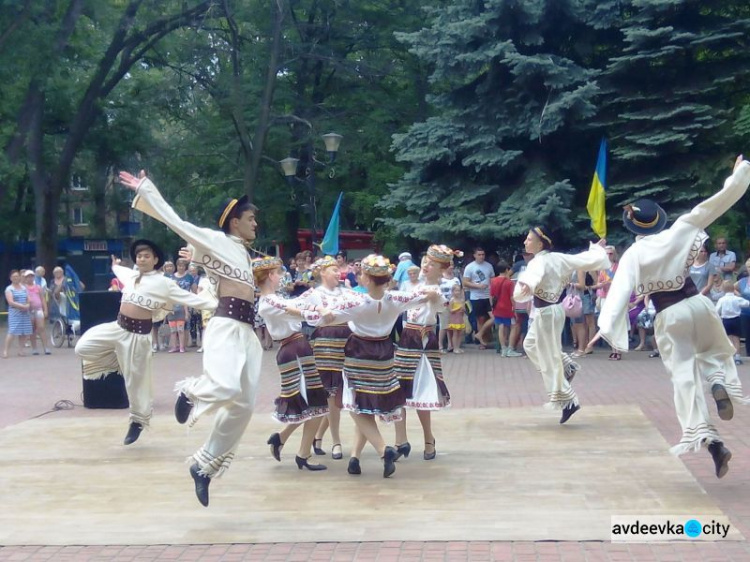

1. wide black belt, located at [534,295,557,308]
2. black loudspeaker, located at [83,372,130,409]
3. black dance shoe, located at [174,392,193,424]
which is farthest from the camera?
black loudspeaker, located at [83,372,130,409]

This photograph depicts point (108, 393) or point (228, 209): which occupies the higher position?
point (228, 209)

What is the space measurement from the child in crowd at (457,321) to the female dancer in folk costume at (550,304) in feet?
25.3

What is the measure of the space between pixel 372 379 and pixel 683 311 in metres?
2.43

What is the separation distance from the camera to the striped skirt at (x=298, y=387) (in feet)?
26.8

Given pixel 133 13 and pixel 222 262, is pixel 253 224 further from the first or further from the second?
pixel 133 13

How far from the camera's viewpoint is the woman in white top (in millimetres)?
8570

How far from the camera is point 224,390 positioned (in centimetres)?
669

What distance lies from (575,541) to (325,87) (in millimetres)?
24841

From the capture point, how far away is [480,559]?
18.2 ft

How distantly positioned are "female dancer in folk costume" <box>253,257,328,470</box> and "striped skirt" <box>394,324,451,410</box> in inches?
29.8

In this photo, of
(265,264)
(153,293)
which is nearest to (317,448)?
(265,264)

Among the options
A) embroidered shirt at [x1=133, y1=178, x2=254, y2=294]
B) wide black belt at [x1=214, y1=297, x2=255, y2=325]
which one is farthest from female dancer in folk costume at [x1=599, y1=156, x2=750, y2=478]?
embroidered shirt at [x1=133, y1=178, x2=254, y2=294]

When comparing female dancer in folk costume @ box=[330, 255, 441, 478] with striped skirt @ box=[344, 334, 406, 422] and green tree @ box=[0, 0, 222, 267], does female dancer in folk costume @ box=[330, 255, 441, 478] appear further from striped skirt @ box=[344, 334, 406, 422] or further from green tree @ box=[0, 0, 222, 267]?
green tree @ box=[0, 0, 222, 267]

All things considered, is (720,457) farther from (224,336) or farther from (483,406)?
(483,406)
